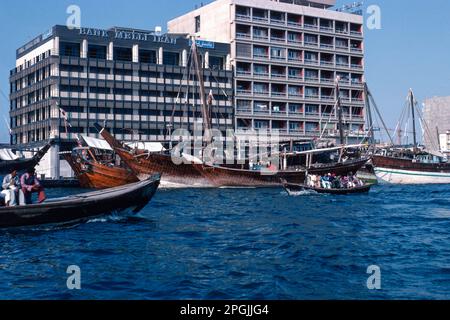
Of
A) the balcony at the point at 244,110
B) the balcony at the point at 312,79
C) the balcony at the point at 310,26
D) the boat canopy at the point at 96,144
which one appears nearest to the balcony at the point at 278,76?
the balcony at the point at 312,79

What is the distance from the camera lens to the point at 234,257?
19.0 meters

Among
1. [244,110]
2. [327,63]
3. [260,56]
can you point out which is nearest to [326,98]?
[327,63]

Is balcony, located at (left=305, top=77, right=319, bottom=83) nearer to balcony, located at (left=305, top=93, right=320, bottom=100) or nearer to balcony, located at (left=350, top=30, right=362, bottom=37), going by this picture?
balcony, located at (left=305, top=93, right=320, bottom=100)

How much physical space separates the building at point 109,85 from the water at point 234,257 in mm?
56714

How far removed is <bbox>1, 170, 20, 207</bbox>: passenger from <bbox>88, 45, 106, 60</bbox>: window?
6771cm

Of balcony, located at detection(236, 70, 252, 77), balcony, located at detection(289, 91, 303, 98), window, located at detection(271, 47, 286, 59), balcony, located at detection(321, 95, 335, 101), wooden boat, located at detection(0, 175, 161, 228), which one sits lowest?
wooden boat, located at detection(0, 175, 161, 228)

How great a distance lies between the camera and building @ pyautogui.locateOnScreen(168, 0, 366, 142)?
97500 millimetres

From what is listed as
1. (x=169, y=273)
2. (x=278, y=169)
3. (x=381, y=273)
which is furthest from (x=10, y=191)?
(x=278, y=169)

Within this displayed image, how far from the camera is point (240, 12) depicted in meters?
97.1

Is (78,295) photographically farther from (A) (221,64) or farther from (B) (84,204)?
(A) (221,64)

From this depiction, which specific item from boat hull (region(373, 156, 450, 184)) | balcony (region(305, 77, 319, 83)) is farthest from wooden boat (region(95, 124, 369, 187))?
balcony (region(305, 77, 319, 83))

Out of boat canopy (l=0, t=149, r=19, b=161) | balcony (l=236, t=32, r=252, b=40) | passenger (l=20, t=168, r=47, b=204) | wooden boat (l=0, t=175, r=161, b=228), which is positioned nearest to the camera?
wooden boat (l=0, t=175, r=161, b=228)

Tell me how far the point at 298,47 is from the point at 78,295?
92.2 metres

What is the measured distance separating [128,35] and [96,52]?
18.4 feet
